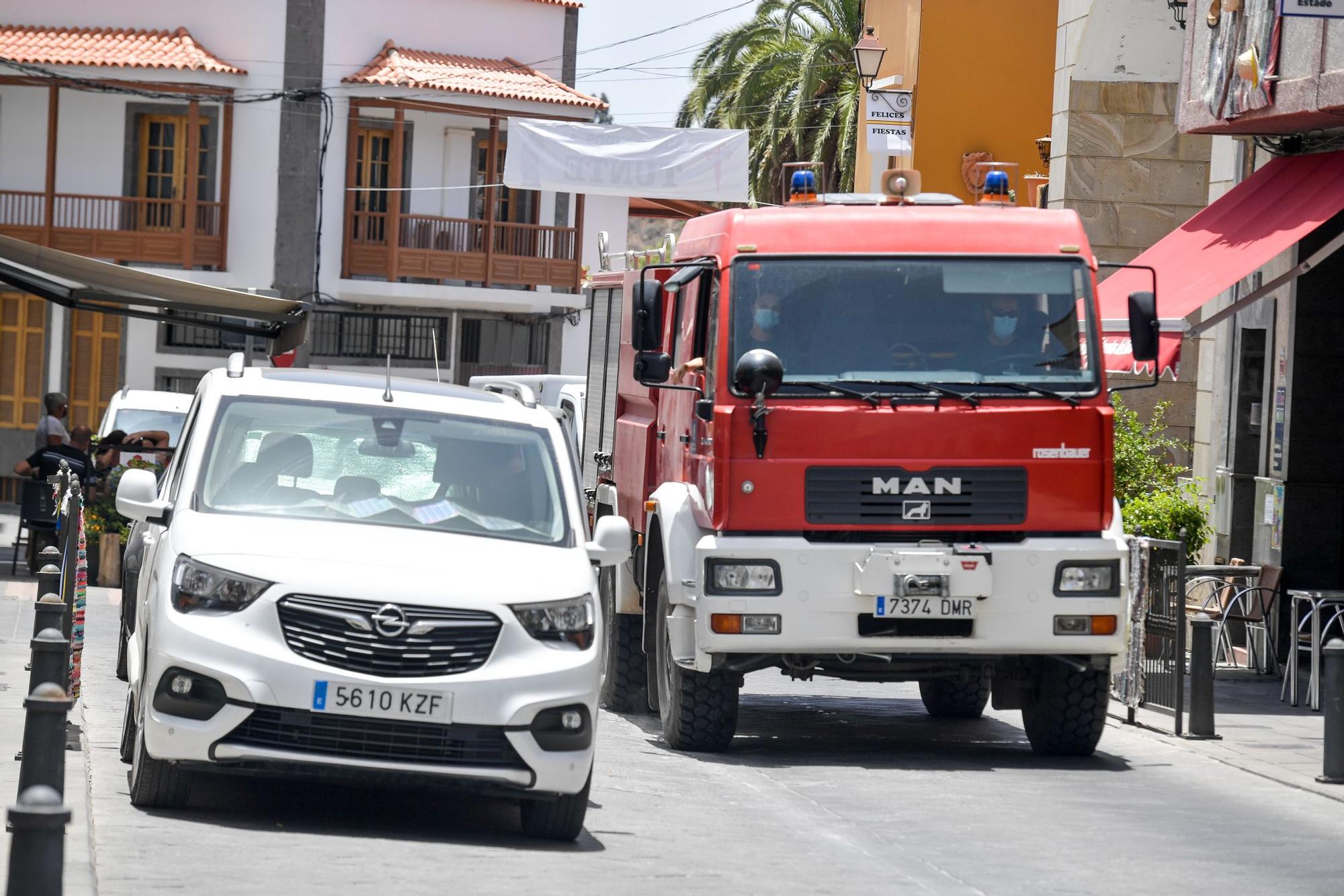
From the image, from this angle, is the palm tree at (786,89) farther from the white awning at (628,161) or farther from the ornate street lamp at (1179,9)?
the ornate street lamp at (1179,9)

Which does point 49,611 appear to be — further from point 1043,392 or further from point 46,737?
point 1043,392

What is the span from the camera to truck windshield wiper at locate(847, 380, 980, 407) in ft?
35.6

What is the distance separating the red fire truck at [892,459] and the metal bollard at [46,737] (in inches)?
209

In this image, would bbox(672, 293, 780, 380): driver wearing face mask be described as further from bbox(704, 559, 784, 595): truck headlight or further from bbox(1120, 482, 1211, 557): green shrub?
bbox(1120, 482, 1211, 557): green shrub

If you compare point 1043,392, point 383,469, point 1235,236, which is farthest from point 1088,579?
point 1235,236

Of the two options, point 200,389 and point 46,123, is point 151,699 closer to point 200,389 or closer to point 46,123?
point 200,389

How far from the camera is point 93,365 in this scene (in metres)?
37.3

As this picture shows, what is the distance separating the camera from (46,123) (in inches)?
1453

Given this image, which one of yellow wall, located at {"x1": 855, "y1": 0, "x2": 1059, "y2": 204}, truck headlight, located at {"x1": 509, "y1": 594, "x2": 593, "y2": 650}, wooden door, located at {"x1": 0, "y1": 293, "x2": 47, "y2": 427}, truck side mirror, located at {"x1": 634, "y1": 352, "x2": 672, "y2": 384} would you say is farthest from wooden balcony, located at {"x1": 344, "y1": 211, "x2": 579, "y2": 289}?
truck headlight, located at {"x1": 509, "y1": 594, "x2": 593, "y2": 650}

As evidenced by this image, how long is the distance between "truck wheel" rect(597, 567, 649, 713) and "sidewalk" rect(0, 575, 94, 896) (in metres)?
3.58

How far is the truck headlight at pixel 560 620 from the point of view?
25.8 feet

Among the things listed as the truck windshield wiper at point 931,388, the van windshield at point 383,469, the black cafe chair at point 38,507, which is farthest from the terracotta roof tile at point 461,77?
the van windshield at point 383,469

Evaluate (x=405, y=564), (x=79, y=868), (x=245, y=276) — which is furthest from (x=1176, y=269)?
(x=245, y=276)

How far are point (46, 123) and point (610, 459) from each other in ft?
83.7
